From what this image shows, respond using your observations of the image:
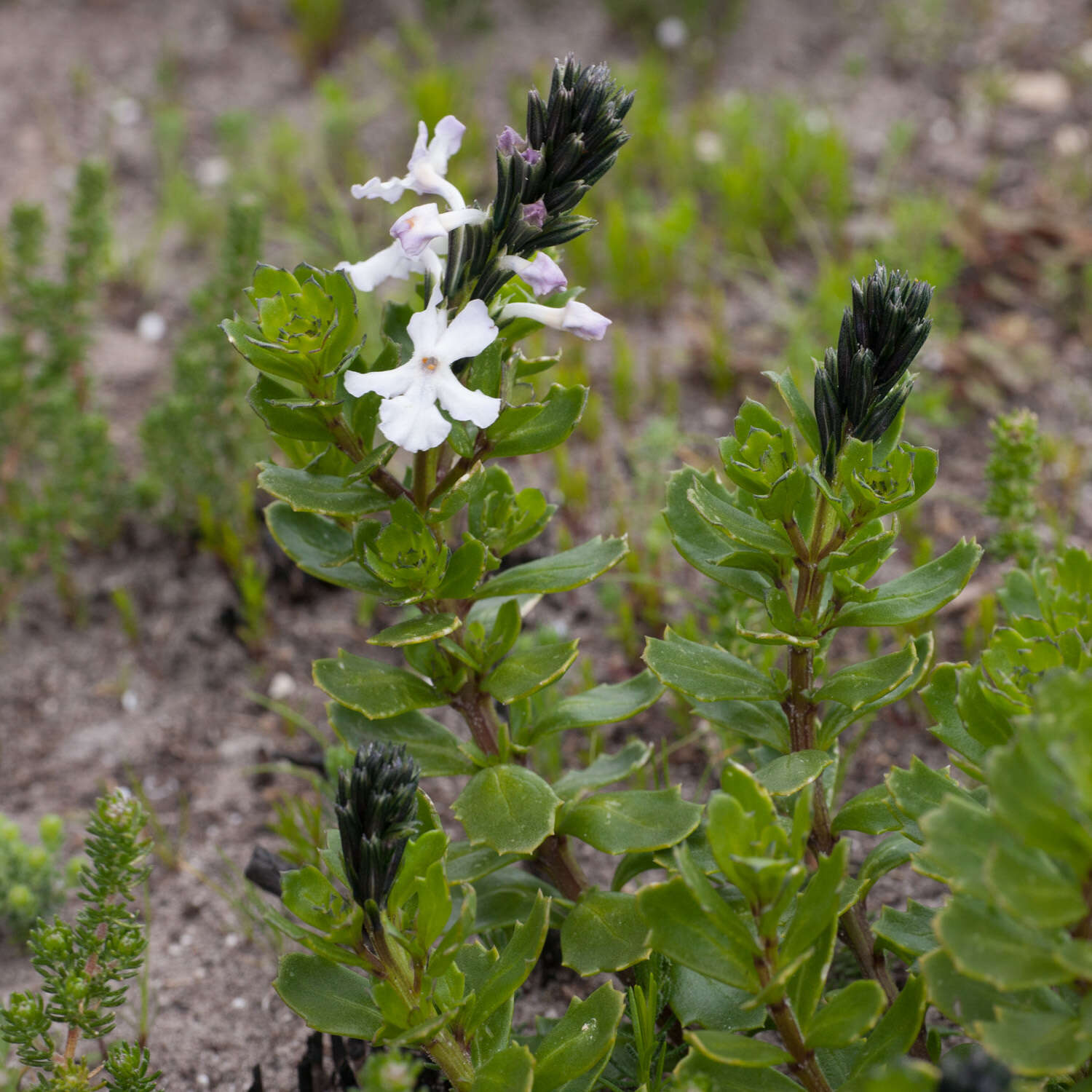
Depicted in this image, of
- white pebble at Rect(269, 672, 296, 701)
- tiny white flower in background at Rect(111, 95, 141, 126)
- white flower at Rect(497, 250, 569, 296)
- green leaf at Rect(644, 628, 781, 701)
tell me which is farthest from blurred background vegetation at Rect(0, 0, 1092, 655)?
white flower at Rect(497, 250, 569, 296)

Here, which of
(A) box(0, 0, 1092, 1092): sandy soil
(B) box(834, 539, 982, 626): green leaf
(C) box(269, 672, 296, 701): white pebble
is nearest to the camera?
(B) box(834, 539, 982, 626): green leaf

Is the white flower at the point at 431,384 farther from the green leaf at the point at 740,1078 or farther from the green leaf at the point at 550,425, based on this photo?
the green leaf at the point at 740,1078

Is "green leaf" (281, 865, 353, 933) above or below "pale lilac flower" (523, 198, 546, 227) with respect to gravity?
below

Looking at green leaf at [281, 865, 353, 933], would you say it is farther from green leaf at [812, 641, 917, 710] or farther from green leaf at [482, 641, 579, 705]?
green leaf at [812, 641, 917, 710]

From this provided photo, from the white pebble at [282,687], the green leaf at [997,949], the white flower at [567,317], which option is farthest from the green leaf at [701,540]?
the white pebble at [282,687]

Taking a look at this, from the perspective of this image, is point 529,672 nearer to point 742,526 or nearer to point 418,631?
point 418,631

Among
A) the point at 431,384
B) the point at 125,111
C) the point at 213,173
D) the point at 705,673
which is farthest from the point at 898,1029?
the point at 125,111

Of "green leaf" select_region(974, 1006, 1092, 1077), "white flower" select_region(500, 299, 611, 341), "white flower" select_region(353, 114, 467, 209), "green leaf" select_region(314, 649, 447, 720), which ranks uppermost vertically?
"white flower" select_region(353, 114, 467, 209)
